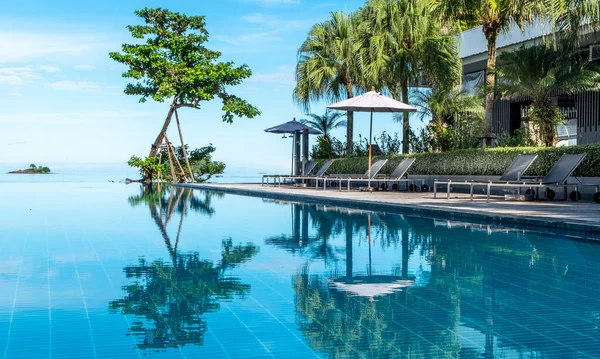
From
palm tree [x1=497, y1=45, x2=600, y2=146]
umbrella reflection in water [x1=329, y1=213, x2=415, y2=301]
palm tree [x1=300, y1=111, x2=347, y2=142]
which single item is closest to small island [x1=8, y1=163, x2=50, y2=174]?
palm tree [x1=300, y1=111, x2=347, y2=142]

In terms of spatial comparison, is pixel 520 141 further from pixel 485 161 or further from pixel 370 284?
pixel 370 284

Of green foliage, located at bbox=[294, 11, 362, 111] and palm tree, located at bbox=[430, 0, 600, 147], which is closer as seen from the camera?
palm tree, located at bbox=[430, 0, 600, 147]

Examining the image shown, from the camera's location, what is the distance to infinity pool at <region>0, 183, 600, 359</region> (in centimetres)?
377

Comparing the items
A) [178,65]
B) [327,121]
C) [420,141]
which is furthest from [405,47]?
[327,121]

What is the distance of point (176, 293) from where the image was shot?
517 cm

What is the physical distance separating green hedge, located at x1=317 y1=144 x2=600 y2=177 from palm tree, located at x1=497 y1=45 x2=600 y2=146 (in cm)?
162

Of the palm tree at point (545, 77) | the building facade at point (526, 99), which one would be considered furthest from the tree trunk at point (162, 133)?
the palm tree at point (545, 77)

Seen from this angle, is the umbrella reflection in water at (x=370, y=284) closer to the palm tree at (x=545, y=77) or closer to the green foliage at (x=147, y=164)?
the palm tree at (x=545, y=77)

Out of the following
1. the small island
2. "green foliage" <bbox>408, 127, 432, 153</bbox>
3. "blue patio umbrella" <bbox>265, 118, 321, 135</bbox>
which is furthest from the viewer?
the small island

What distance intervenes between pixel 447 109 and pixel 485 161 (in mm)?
5964

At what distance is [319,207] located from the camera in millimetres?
15117

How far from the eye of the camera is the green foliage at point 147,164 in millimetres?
29594

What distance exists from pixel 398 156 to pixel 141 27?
11114mm

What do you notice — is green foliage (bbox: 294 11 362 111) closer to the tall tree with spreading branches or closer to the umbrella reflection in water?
the tall tree with spreading branches
